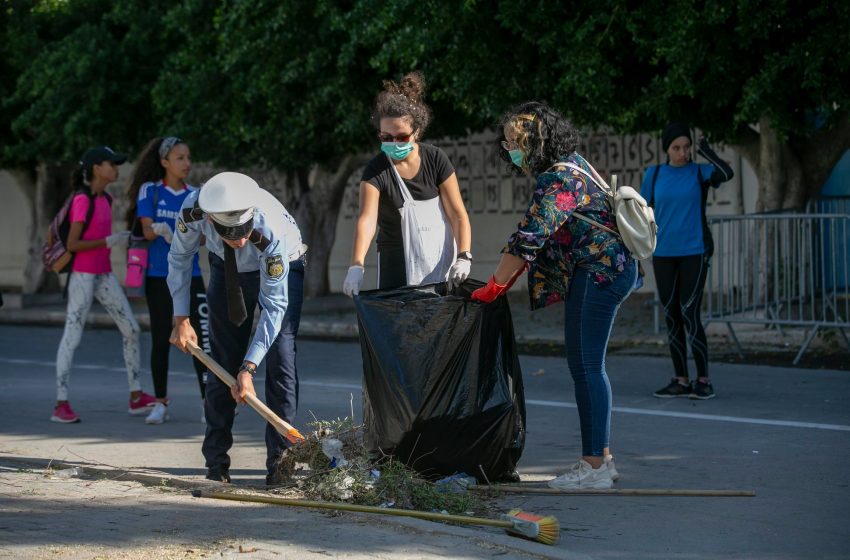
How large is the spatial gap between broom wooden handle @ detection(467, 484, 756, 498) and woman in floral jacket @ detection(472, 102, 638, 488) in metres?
0.06

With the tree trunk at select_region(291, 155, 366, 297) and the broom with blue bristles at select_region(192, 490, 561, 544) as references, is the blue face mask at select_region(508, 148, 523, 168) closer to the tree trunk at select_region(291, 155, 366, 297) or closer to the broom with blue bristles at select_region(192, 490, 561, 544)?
the broom with blue bristles at select_region(192, 490, 561, 544)

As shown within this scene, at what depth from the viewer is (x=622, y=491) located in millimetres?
5945

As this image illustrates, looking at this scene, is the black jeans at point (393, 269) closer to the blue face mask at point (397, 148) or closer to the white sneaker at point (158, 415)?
the blue face mask at point (397, 148)

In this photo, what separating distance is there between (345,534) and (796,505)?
2024mm

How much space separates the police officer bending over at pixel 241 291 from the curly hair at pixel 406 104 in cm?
86

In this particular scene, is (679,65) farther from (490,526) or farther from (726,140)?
(490,526)

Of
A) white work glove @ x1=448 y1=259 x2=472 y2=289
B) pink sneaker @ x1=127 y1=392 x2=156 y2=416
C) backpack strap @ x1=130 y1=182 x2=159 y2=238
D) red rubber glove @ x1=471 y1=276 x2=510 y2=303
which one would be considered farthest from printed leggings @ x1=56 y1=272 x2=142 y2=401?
red rubber glove @ x1=471 y1=276 x2=510 y2=303

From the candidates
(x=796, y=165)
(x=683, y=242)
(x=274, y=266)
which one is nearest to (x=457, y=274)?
(x=274, y=266)

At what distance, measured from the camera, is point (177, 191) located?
8.41 metres

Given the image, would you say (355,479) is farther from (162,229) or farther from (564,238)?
(162,229)

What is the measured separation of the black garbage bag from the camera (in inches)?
237

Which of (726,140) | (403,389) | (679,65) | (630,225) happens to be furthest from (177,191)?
(726,140)

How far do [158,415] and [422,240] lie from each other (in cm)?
281

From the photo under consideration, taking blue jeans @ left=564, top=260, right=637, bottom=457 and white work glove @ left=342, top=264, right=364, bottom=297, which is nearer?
blue jeans @ left=564, top=260, right=637, bottom=457
